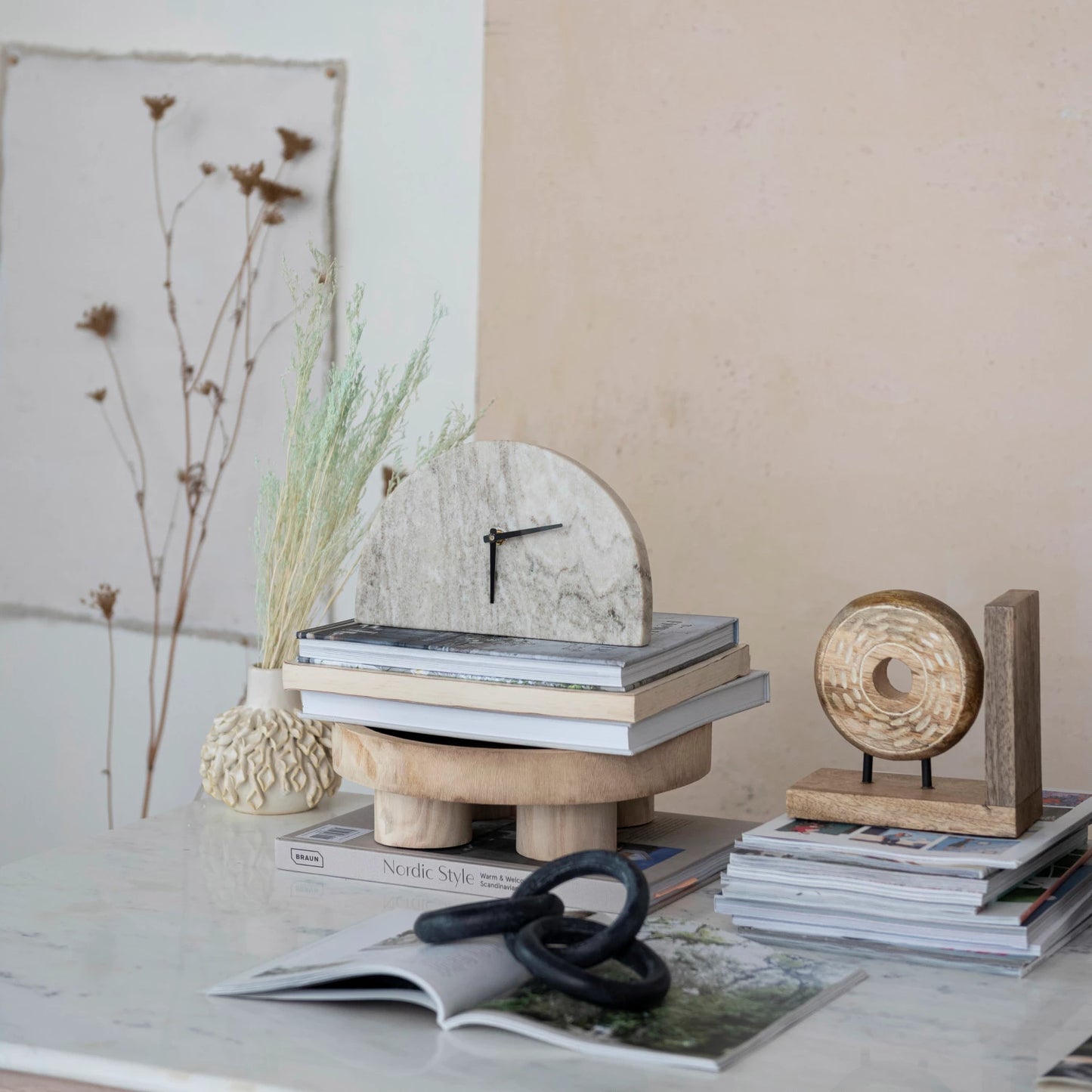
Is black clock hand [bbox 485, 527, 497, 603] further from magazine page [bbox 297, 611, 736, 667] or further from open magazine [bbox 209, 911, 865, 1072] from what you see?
open magazine [bbox 209, 911, 865, 1072]

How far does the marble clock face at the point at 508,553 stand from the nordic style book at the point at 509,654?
0.05 ft

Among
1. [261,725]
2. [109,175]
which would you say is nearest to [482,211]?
[109,175]

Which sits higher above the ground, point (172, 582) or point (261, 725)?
point (172, 582)

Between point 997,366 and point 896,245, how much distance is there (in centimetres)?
19

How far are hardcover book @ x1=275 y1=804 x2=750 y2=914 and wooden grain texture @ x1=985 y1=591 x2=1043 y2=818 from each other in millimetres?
276

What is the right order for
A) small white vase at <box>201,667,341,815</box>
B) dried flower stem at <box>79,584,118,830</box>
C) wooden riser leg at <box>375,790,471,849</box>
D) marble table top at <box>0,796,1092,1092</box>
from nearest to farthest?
marble table top at <box>0,796,1092,1092</box> < wooden riser leg at <box>375,790,471,849</box> < small white vase at <box>201,667,341,815</box> < dried flower stem at <box>79,584,118,830</box>

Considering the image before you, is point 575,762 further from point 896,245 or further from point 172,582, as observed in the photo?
point 172,582

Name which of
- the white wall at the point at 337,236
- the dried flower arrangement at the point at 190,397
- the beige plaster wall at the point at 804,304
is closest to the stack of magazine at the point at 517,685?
the beige plaster wall at the point at 804,304

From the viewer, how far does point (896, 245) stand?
5.31 feet

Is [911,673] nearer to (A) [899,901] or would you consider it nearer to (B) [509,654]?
(A) [899,901]

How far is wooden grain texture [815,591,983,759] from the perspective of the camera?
1.04m

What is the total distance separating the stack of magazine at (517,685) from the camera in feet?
3.50

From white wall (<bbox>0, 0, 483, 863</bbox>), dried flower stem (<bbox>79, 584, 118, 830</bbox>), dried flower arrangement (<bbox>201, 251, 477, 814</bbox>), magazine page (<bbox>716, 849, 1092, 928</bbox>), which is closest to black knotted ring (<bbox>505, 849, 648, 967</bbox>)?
magazine page (<bbox>716, 849, 1092, 928</bbox>)

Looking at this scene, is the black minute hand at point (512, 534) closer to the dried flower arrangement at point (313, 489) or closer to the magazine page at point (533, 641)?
the magazine page at point (533, 641)
